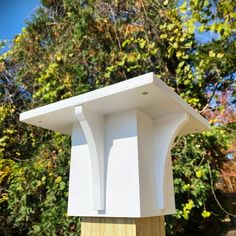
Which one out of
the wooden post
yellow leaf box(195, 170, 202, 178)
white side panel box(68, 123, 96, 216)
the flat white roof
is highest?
the flat white roof

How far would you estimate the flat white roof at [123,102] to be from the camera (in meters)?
0.70

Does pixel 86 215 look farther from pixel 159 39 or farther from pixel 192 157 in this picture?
pixel 159 39

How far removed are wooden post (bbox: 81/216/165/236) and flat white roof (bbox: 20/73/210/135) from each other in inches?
13.0

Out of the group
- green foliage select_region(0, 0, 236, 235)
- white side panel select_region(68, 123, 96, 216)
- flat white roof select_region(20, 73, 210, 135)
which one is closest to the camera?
flat white roof select_region(20, 73, 210, 135)

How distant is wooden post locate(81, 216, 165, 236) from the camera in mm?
726

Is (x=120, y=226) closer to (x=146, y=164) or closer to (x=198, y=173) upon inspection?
(x=146, y=164)

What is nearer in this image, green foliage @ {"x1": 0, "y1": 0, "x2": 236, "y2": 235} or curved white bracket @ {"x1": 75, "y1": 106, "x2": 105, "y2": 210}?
curved white bracket @ {"x1": 75, "y1": 106, "x2": 105, "y2": 210}

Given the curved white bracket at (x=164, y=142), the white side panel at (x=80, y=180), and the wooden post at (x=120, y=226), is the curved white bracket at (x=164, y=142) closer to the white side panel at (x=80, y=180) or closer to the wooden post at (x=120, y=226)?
the wooden post at (x=120, y=226)

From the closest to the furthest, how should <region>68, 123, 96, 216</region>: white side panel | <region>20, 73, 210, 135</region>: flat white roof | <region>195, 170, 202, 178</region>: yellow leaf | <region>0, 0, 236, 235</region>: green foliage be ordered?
<region>20, 73, 210, 135</region>: flat white roof < <region>68, 123, 96, 216</region>: white side panel < <region>195, 170, 202, 178</region>: yellow leaf < <region>0, 0, 236, 235</region>: green foliage

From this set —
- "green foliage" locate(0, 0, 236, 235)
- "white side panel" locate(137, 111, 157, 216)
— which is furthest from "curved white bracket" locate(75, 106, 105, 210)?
"green foliage" locate(0, 0, 236, 235)

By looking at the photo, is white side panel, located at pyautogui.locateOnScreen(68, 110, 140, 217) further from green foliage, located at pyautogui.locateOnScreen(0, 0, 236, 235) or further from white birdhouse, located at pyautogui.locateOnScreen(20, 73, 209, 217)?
green foliage, located at pyautogui.locateOnScreen(0, 0, 236, 235)

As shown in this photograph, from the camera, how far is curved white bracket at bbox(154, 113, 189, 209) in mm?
822

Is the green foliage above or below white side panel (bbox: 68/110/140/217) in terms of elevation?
above

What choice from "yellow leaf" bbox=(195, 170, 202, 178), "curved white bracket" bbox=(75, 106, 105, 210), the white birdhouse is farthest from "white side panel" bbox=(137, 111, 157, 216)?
"yellow leaf" bbox=(195, 170, 202, 178)
